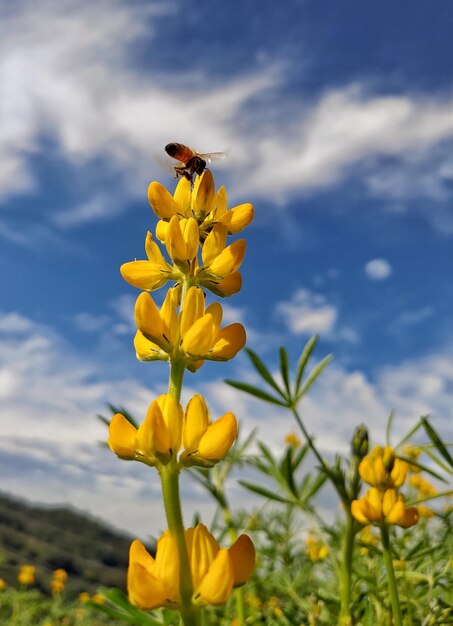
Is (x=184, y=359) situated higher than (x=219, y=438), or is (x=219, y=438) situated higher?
(x=184, y=359)

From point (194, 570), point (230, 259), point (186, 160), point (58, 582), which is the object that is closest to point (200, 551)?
point (194, 570)

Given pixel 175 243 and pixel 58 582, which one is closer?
pixel 175 243

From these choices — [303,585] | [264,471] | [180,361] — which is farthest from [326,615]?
[180,361]

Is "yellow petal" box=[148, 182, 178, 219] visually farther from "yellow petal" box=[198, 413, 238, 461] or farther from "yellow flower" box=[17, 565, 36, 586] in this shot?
"yellow flower" box=[17, 565, 36, 586]

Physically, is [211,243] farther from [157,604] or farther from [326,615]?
[326,615]

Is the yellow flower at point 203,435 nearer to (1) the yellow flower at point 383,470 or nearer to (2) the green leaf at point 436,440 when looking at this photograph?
(2) the green leaf at point 436,440

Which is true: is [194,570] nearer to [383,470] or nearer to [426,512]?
[383,470]

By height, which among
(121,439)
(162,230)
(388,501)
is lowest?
(121,439)
